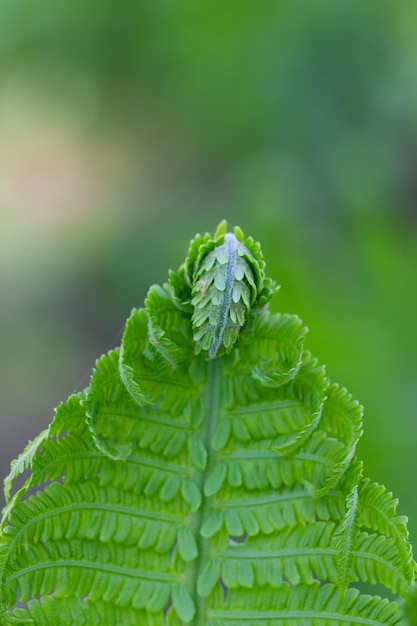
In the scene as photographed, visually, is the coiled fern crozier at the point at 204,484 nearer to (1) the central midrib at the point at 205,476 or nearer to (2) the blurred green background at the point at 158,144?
(1) the central midrib at the point at 205,476

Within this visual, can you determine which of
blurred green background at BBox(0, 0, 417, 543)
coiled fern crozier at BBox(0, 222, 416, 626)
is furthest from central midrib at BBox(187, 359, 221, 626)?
blurred green background at BBox(0, 0, 417, 543)

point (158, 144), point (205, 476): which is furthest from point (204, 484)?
point (158, 144)

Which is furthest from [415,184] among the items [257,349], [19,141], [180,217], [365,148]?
[257,349]

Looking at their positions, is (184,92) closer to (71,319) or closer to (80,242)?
(80,242)

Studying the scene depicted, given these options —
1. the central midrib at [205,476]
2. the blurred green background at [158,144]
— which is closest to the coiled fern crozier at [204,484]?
the central midrib at [205,476]

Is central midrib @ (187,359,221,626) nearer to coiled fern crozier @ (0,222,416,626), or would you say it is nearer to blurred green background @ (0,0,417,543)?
coiled fern crozier @ (0,222,416,626)

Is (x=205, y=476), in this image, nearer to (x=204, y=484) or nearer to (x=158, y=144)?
(x=204, y=484)
